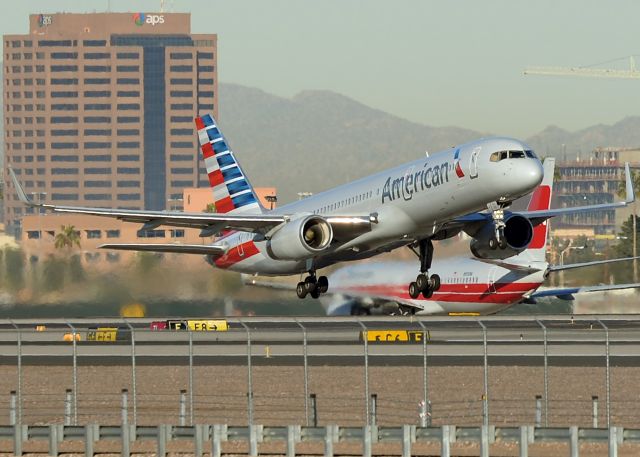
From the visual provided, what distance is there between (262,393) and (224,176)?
63.1ft

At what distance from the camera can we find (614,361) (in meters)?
67.1

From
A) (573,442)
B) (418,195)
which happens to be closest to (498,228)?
(418,195)

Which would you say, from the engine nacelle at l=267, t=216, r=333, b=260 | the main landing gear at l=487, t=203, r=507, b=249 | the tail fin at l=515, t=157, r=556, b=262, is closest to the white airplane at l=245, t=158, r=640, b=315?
the tail fin at l=515, t=157, r=556, b=262

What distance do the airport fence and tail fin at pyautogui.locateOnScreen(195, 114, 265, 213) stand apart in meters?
7.69

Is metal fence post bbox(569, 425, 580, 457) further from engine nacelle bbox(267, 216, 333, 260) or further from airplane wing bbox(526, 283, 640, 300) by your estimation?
airplane wing bbox(526, 283, 640, 300)

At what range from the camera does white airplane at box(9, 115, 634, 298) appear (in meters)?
49.8

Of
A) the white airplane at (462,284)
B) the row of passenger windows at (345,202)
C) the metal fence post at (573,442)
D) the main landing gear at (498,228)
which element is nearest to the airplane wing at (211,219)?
the row of passenger windows at (345,202)

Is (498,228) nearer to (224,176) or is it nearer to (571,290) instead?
(224,176)

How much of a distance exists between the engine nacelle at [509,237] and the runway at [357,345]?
6.74m

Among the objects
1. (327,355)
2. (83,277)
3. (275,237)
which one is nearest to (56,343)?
(83,277)

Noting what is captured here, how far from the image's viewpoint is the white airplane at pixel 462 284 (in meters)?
92.0

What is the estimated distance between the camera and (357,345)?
248 feet

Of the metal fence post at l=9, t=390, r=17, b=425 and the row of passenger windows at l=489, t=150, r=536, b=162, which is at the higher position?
the row of passenger windows at l=489, t=150, r=536, b=162

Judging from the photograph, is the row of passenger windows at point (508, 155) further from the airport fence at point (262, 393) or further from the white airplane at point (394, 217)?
the airport fence at point (262, 393)
